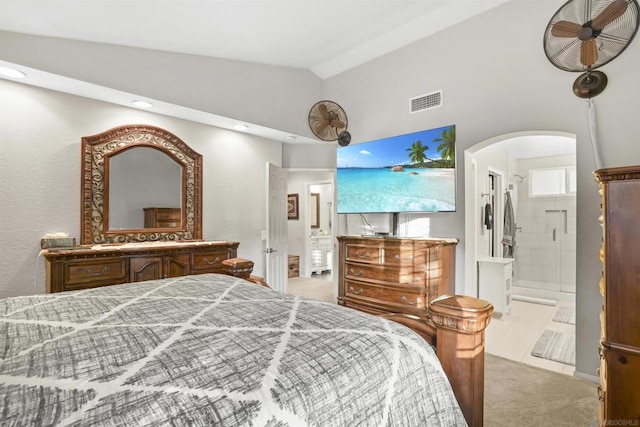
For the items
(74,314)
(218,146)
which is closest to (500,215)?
(218,146)

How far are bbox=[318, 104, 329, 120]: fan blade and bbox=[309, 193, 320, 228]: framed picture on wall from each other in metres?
3.12

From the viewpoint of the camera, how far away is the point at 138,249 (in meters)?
2.89

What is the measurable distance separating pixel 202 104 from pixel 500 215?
5068mm

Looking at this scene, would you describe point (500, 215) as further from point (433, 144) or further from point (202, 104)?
point (202, 104)

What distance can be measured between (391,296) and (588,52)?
2504mm

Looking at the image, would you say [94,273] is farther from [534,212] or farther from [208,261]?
[534,212]

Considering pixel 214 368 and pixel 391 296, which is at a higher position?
pixel 214 368

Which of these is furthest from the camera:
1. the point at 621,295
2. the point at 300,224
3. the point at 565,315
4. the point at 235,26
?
the point at 300,224

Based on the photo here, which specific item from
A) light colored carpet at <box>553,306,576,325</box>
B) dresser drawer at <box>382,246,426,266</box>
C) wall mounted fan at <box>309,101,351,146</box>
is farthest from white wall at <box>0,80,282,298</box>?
light colored carpet at <box>553,306,576,325</box>

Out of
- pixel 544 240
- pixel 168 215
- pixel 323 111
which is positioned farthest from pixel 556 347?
pixel 168 215

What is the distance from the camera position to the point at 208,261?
3430 millimetres

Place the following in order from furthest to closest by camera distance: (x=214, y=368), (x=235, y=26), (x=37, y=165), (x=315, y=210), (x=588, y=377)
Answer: (x=315, y=210), (x=235, y=26), (x=37, y=165), (x=588, y=377), (x=214, y=368)

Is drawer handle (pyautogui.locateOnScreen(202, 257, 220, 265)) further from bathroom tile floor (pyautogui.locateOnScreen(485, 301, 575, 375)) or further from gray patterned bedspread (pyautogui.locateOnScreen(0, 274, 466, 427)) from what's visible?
bathroom tile floor (pyautogui.locateOnScreen(485, 301, 575, 375))

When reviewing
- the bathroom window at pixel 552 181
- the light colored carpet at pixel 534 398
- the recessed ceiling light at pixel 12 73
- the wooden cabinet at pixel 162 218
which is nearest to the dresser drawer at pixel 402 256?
the light colored carpet at pixel 534 398
